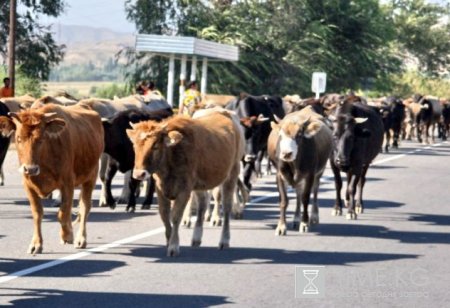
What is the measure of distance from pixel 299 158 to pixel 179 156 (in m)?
3.37

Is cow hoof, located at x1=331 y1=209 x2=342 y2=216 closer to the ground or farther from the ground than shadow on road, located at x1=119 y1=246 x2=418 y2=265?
closer to the ground

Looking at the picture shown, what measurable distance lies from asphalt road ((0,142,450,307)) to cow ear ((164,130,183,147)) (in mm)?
1222

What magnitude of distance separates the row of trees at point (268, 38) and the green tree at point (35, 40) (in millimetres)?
45

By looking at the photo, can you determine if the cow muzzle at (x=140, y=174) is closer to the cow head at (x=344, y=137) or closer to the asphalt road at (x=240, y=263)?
the asphalt road at (x=240, y=263)

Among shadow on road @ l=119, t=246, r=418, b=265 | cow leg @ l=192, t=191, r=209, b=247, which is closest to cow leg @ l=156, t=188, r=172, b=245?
shadow on road @ l=119, t=246, r=418, b=265

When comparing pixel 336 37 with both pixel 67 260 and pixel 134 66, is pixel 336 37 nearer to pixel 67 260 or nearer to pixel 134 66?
pixel 134 66

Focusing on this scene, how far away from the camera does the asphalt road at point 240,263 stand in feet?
36.7

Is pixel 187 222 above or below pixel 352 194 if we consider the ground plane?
below

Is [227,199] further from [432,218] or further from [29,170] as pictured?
[432,218]

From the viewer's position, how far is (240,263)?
13.4 metres

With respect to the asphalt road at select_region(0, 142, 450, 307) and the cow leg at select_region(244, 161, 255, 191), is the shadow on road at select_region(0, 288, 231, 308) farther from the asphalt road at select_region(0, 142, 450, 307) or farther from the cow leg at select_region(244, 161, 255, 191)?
the cow leg at select_region(244, 161, 255, 191)

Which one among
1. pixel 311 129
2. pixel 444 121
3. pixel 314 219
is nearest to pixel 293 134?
pixel 311 129

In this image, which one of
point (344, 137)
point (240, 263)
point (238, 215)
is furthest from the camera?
point (344, 137)

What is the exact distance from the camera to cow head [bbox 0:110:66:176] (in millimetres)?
13344
